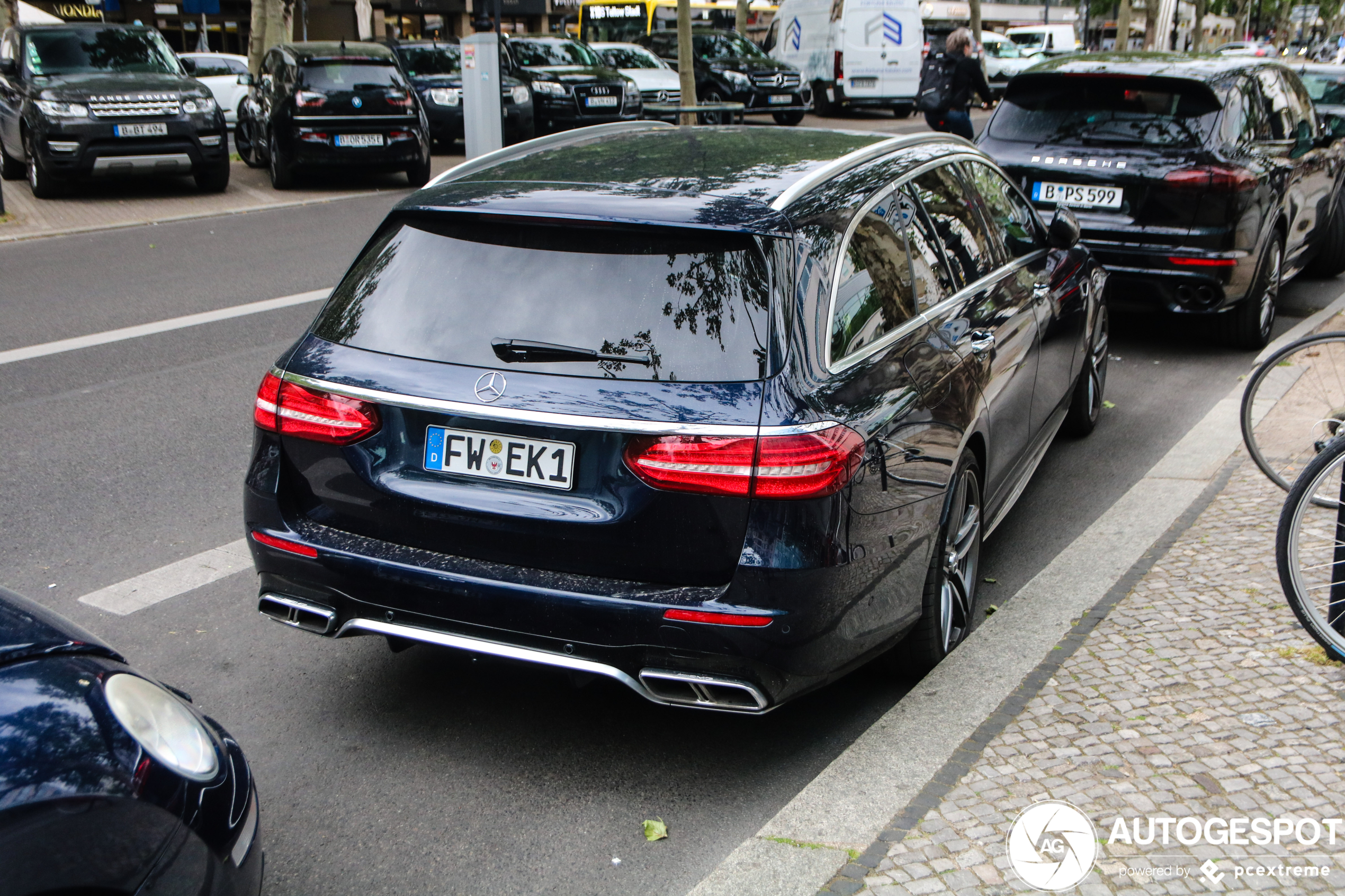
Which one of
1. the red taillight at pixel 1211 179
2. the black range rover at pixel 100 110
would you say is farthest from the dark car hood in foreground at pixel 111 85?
the red taillight at pixel 1211 179

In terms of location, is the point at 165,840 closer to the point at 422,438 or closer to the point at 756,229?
A: the point at 422,438

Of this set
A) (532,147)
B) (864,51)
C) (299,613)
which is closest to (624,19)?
(864,51)

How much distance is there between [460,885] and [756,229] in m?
1.79

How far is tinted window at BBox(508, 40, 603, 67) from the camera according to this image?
22.7 meters

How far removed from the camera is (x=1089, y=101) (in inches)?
→ 324

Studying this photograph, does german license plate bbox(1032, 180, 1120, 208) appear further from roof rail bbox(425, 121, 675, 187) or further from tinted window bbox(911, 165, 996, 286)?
roof rail bbox(425, 121, 675, 187)

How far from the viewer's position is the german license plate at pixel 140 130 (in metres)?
14.2

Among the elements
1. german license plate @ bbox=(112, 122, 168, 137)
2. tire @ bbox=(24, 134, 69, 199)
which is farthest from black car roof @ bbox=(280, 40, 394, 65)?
tire @ bbox=(24, 134, 69, 199)

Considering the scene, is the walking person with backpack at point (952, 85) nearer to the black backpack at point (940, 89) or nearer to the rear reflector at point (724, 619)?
the black backpack at point (940, 89)

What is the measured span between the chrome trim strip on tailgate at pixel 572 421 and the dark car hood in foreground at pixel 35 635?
1071 millimetres

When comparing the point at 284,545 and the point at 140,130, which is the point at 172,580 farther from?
the point at 140,130

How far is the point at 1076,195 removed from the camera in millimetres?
8016

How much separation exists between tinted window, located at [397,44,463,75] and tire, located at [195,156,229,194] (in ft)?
21.2

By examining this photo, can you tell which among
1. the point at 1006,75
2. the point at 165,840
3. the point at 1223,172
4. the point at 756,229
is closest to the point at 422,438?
the point at 756,229
